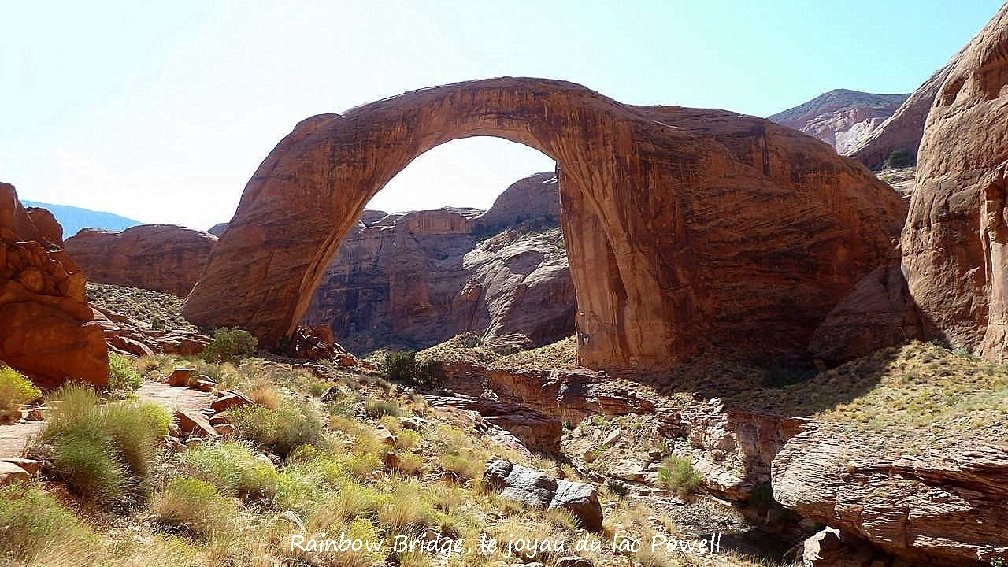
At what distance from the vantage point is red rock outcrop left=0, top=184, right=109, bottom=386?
5.70m

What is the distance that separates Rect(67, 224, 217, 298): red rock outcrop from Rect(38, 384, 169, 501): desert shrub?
107ft

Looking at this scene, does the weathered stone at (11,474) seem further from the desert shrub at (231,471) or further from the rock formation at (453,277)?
the rock formation at (453,277)

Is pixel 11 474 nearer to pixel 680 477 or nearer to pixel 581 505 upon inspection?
pixel 581 505

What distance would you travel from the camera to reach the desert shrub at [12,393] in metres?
4.44

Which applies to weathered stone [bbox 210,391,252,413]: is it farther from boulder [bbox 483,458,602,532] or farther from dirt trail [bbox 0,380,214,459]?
boulder [bbox 483,458,602,532]

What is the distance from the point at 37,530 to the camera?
2.69m

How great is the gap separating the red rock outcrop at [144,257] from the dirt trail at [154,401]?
94.7 ft

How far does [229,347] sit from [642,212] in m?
15.4

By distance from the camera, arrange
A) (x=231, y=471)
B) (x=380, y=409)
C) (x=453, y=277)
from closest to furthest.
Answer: (x=231, y=471) → (x=380, y=409) → (x=453, y=277)

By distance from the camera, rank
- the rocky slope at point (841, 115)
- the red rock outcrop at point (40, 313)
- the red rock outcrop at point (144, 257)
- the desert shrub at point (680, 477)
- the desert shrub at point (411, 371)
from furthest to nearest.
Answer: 1. the rocky slope at point (841, 115)
2. the red rock outcrop at point (144, 257)
3. the desert shrub at point (411, 371)
4. the desert shrub at point (680, 477)
5. the red rock outcrop at point (40, 313)

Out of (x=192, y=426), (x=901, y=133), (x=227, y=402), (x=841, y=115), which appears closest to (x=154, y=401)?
(x=227, y=402)

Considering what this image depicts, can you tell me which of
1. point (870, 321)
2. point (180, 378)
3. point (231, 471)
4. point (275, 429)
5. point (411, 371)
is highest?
point (870, 321)

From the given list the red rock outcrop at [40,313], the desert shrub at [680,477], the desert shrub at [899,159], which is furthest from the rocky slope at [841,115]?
the red rock outcrop at [40,313]

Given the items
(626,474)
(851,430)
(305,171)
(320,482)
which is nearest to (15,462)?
(320,482)
